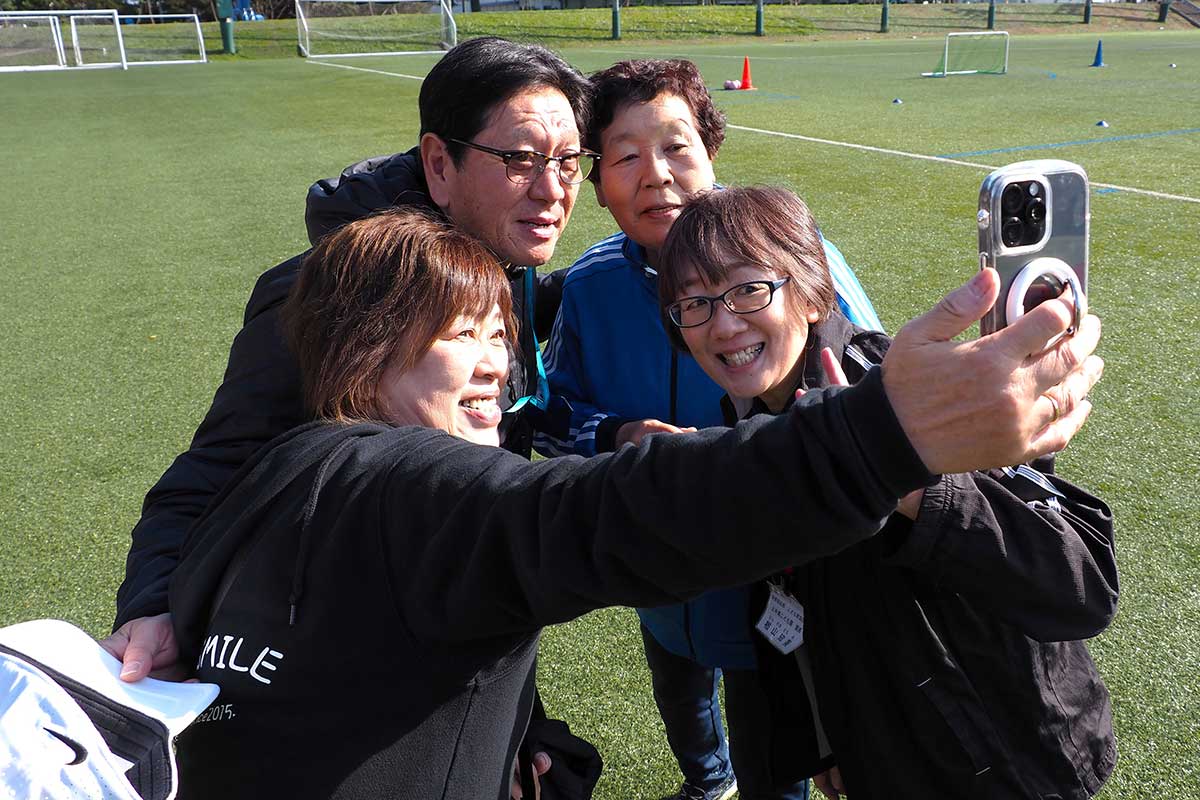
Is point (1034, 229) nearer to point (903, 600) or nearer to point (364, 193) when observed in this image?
point (903, 600)

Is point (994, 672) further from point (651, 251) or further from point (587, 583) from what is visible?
point (651, 251)

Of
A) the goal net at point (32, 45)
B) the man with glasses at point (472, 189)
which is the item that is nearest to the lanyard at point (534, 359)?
the man with glasses at point (472, 189)

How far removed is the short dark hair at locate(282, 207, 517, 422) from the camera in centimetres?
140

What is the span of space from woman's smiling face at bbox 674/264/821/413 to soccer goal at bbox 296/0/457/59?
1376 inches

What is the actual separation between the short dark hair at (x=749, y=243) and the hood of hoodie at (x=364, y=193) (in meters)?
0.58

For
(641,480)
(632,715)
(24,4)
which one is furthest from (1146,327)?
(24,4)

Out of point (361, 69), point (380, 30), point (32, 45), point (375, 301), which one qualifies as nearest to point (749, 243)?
point (375, 301)

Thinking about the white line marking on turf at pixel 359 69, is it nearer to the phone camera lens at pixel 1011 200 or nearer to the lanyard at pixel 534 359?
the lanyard at pixel 534 359

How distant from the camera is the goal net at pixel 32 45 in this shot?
3141cm

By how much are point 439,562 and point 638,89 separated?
1.58 metres

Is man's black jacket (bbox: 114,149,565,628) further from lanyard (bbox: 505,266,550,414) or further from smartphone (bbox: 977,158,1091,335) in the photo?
smartphone (bbox: 977,158,1091,335)

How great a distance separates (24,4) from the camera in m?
57.9

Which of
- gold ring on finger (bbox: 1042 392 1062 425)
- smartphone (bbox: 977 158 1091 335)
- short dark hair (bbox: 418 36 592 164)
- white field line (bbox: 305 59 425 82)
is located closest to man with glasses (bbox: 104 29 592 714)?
short dark hair (bbox: 418 36 592 164)

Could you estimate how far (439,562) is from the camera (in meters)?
1.12
